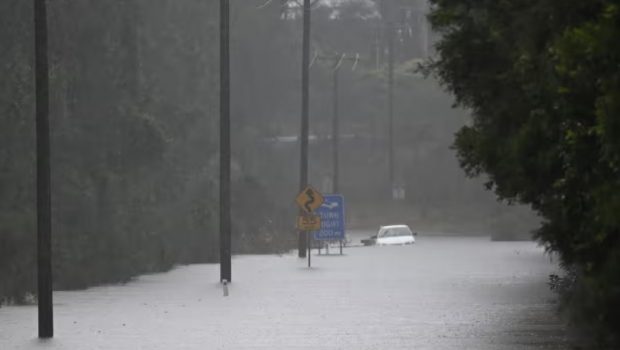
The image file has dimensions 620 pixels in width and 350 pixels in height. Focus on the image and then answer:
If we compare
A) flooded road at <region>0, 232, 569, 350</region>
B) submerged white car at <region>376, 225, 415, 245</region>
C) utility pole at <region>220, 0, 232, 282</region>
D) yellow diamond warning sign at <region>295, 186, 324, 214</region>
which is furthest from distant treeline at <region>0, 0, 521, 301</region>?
yellow diamond warning sign at <region>295, 186, 324, 214</region>

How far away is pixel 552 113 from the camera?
1552 cm

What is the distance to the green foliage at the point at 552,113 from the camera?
44.6 ft

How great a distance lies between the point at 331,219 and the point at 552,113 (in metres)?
40.8

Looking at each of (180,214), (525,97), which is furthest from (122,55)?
(525,97)

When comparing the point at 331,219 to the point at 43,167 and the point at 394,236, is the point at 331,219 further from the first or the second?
the point at 43,167

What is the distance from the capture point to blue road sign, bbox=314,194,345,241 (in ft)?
183

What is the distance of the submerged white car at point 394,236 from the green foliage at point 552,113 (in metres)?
52.8

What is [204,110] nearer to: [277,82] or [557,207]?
[277,82]

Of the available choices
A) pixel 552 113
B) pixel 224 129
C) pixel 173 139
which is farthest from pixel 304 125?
pixel 552 113

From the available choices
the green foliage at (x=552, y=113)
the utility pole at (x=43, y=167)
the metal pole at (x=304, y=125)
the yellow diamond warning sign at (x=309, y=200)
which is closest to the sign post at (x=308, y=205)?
the yellow diamond warning sign at (x=309, y=200)

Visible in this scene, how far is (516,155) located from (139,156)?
108 ft

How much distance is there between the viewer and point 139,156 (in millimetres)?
48094

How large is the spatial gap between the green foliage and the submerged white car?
52774 mm

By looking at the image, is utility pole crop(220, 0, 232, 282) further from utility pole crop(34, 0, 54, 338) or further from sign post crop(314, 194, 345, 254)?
utility pole crop(34, 0, 54, 338)
